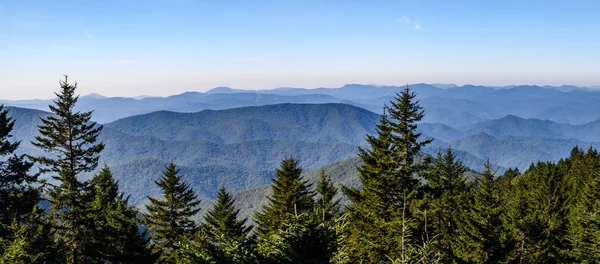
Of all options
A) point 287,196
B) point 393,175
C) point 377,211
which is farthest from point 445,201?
point 287,196

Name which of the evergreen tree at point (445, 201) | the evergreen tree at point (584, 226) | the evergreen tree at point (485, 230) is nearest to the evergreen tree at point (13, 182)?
the evergreen tree at point (445, 201)

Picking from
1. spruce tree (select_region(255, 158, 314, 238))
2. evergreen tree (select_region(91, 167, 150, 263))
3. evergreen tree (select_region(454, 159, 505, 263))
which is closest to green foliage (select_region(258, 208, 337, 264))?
evergreen tree (select_region(454, 159, 505, 263))

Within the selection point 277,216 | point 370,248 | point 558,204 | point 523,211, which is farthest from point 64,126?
point 558,204

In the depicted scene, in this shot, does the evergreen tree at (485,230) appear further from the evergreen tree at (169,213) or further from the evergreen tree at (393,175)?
the evergreen tree at (169,213)

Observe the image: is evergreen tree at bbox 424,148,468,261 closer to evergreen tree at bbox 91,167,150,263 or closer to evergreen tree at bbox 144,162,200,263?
evergreen tree at bbox 91,167,150,263

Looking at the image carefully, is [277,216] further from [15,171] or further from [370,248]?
[15,171]

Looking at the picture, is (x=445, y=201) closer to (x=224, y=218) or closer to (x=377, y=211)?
(x=377, y=211)
